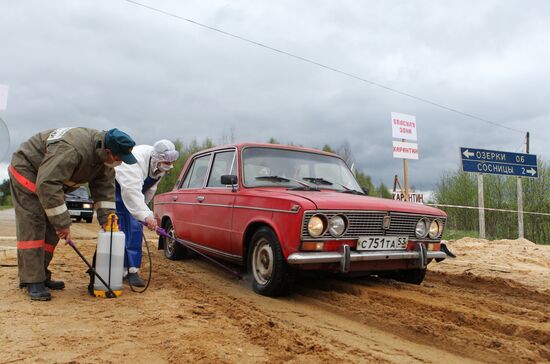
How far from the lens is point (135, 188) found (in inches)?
198

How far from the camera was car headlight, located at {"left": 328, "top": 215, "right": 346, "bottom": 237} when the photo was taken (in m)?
4.38

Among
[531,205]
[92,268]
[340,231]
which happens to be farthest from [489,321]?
[531,205]

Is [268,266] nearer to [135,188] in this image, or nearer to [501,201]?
[135,188]

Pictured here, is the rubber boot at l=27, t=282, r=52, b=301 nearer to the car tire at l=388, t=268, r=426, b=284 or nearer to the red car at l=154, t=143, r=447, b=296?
the red car at l=154, t=143, r=447, b=296

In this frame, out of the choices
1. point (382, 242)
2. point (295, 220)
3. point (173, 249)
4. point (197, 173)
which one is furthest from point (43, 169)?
point (173, 249)

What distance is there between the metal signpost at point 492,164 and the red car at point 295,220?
29.5 feet

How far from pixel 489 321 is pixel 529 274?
11.4 feet

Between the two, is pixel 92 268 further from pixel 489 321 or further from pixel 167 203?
pixel 489 321

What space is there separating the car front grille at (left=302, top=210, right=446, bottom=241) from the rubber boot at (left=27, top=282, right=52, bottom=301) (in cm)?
253

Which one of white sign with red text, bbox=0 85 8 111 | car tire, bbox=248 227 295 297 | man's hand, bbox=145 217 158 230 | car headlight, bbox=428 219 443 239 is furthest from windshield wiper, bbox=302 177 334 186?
white sign with red text, bbox=0 85 8 111

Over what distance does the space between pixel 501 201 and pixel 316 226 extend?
19578mm

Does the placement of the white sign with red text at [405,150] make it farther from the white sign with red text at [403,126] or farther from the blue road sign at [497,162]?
the blue road sign at [497,162]

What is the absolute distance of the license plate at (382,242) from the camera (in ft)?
14.9

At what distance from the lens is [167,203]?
749 centimetres
